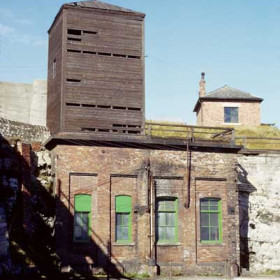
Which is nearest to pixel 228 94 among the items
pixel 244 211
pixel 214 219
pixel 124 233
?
pixel 244 211

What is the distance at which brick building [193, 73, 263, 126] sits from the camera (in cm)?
3741

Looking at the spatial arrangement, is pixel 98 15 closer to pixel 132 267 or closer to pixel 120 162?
pixel 120 162

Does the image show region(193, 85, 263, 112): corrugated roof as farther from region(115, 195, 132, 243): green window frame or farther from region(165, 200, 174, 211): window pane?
region(115, 195, 132, 243): green window frame

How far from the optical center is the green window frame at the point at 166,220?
70.1 feet

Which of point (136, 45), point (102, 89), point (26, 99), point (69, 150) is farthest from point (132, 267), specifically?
point (26, 99)

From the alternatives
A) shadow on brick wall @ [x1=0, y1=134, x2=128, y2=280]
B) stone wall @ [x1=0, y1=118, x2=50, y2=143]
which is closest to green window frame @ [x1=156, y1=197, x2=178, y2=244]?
shadow on brick wall @ [x1=0, y1=134, x2=128, y2=280]

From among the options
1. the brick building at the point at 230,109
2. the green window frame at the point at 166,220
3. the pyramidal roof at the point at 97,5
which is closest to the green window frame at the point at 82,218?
the green window frame at the point at 166,220

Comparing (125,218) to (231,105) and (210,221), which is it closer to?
(210,221)

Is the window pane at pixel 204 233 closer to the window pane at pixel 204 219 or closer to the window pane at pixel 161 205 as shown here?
the window pane at pixel 204 219

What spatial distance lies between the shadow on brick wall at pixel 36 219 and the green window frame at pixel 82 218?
0.30m

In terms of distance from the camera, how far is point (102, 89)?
22.9 meters

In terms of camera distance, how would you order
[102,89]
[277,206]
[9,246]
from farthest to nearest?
[277,206]
[102,89]
[9,246]

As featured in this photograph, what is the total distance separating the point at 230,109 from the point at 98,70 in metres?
16.9

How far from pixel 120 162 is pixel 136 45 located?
19.5 ft
